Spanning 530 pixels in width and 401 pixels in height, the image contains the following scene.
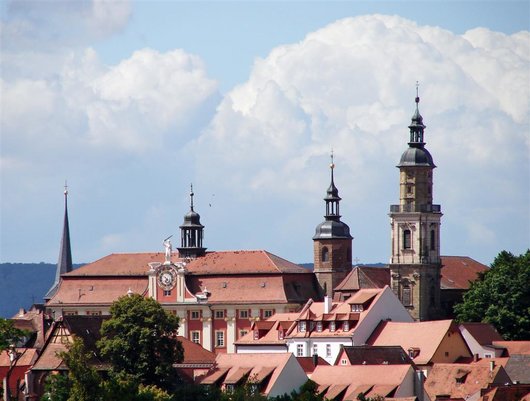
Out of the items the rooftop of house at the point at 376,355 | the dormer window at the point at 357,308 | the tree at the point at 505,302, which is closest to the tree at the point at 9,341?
the rooftop of house at the point at 376,355

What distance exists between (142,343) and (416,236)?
1191 inches

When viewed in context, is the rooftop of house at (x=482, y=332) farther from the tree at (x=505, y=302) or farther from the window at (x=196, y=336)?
the window at (x=196, y=336)

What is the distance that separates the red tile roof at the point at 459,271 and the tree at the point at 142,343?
1226 inches

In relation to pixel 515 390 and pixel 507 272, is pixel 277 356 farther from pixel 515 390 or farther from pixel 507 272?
pixel 507 272

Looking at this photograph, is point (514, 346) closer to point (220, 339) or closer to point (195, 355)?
point (195, 355)

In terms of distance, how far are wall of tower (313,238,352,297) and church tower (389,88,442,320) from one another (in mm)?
6607

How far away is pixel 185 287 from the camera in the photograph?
153750mm

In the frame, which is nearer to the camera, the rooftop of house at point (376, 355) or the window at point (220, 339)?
the rooftop of house at point (376, 355)

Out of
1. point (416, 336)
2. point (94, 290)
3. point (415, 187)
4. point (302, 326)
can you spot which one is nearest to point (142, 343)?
point (302, 326)

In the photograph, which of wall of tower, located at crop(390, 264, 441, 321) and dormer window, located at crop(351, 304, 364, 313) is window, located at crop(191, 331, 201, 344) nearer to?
wall of tower, located at crop(390, 264, 441, 321)

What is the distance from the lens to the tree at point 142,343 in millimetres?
120875

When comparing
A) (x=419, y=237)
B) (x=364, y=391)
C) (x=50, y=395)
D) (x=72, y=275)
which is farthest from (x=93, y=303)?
(x=364, y=391)

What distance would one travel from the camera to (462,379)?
115 m

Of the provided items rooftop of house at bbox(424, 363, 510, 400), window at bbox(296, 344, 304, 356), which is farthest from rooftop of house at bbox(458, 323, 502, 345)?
rooftop of house at bbox(424, 363, 510, 400)
